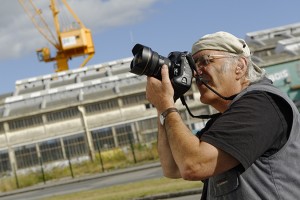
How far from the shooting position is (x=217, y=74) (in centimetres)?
270

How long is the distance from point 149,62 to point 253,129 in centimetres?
60

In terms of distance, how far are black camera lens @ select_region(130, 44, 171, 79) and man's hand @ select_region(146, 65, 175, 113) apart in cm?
3

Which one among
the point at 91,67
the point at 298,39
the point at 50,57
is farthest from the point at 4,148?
the point at 50,57

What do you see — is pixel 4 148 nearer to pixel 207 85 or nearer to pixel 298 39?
pixel 298 39

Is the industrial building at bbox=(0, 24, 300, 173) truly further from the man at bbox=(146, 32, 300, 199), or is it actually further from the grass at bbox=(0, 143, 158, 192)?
the man at bbox=(146, 32, 300, 199)

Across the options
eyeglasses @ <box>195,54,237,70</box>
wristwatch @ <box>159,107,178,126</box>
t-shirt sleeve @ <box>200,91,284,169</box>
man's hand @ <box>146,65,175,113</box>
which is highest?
eyeglasses @ <box>195,54,237,70</box>

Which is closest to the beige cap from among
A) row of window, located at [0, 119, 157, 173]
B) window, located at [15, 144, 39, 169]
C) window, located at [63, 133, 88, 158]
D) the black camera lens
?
the black camera lens

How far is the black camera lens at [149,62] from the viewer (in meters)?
2.68

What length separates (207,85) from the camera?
266 cm

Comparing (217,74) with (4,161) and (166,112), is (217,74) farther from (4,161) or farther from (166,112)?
(4,161)

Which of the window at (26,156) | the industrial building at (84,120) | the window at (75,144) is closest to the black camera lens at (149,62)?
the industrial building at (84,120)

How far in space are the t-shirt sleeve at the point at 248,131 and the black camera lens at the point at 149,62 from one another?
1.44 ft

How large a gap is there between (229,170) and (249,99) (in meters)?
0.29

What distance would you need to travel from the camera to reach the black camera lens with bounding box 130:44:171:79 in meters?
2.68
